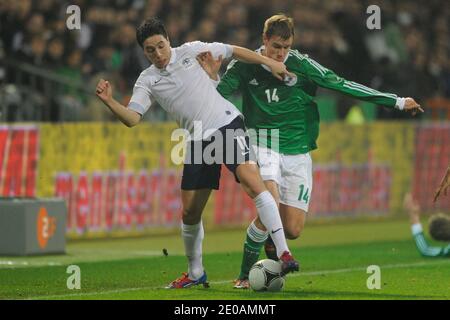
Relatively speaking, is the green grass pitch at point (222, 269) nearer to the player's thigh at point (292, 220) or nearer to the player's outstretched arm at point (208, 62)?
the player's thigh at point (292, 220)

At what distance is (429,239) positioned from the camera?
16922mm

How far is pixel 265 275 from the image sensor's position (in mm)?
10164

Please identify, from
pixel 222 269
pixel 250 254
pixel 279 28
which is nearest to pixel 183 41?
pixel 222 269

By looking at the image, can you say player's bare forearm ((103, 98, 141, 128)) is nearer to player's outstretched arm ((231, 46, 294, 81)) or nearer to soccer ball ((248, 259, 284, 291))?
player's outstretched arm ((231, 46, 294, 81))

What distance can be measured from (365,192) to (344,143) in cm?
95

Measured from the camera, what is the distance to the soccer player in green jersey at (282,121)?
10.9m

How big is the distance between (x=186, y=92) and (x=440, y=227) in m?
5.29

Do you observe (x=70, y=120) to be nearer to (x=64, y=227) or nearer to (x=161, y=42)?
(x=64, y=227)

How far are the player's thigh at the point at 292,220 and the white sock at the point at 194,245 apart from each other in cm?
88

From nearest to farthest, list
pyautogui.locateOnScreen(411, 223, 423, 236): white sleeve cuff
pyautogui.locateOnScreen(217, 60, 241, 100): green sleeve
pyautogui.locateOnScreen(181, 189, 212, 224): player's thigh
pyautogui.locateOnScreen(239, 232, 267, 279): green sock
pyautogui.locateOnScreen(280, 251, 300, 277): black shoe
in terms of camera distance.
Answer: pyautogui.locateOnScreen(280, 251, 300, 277): black shoe, pyautogui.locateOnScreen(181, 189, 212, 224): player's thigh, pyautogui.locateOnScreen(239, 232, 267, 279): green sock, pyautogui.locateOnScreen(217, 60, 241, 100): green sleeve, pyautogui.locateOnScreen(411, 223, 423, 236): white sleeve cuff

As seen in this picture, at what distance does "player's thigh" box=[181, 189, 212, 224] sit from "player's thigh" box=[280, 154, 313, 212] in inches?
41.7

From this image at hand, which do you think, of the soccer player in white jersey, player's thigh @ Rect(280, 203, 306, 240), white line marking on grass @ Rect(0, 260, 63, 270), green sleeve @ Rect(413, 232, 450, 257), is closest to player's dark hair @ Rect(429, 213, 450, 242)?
green sleeve @ Rect(413, 232, 450, 257)

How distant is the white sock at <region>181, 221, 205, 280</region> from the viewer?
10.5 m
